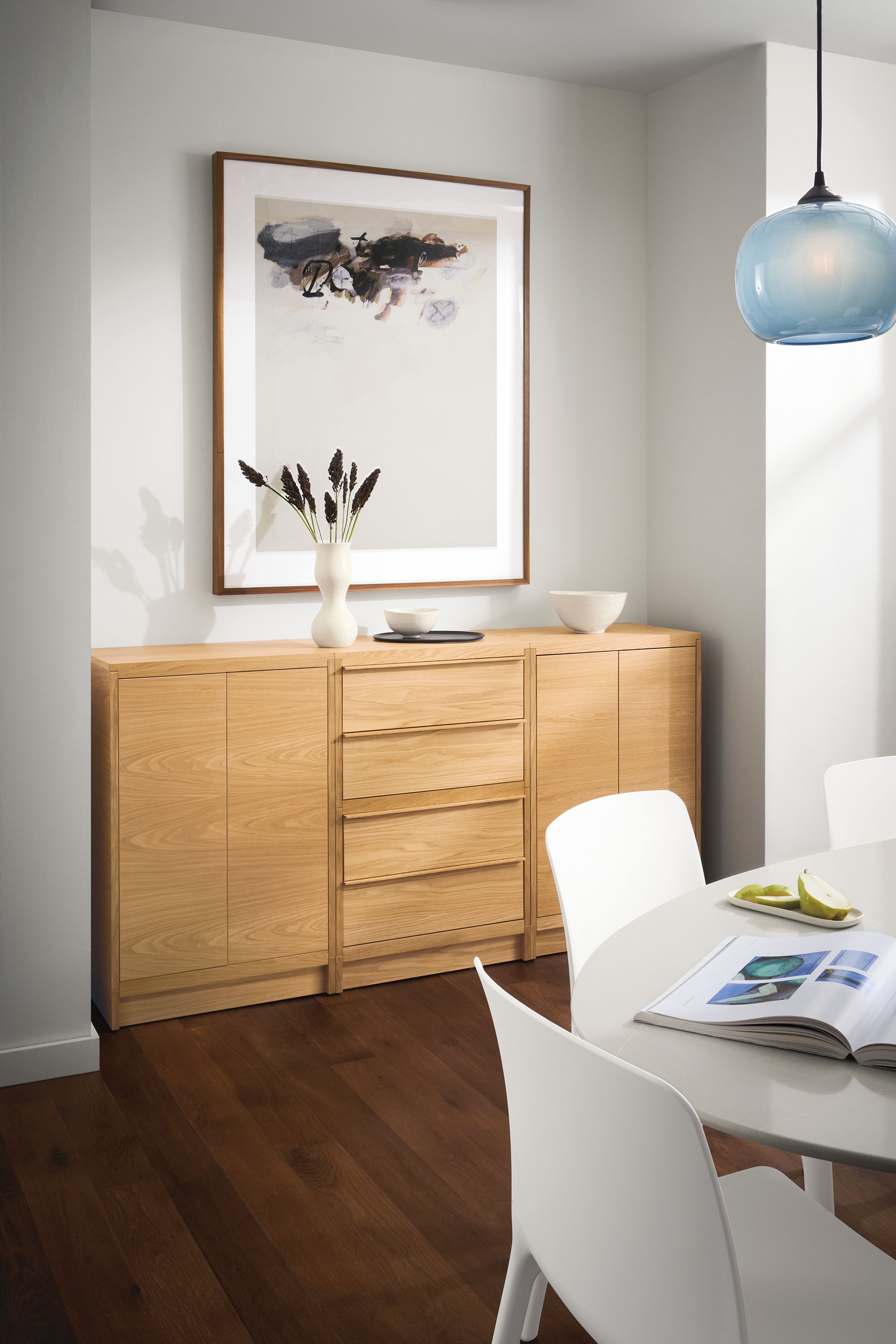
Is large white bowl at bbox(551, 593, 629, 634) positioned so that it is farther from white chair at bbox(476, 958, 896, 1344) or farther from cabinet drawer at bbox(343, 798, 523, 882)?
white chair at bbox(476, 958, 896, 1344)

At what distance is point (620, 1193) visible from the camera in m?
1.10

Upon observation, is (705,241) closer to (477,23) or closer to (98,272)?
(477,23)

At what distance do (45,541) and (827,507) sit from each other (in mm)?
2412

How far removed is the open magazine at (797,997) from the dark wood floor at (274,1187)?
2.73ft

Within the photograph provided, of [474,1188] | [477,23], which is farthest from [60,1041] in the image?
[477,23]

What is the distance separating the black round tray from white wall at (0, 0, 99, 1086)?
100cm

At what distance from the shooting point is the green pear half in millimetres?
1729

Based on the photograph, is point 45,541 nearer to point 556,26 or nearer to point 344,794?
point 344,794

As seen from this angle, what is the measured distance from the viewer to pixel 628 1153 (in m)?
1.08

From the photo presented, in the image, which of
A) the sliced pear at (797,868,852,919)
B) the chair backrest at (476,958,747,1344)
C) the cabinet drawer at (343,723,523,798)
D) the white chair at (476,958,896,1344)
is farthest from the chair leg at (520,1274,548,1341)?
the cabinet drawer at (343,723,523,798)

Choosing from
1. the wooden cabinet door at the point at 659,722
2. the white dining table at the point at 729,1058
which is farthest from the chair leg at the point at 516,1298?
the wooden cabinet door at the point at 659,722

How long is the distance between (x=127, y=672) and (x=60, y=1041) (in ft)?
2.97

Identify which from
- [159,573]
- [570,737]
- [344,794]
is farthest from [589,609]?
[159,573]

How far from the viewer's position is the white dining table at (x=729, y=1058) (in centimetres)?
113
